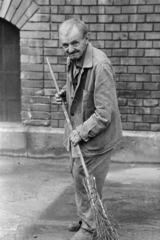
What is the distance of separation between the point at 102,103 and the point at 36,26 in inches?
124

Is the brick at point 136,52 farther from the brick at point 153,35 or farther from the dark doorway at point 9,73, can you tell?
the dark doorway at point 9,73

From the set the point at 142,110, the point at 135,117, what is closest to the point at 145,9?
the point at 142,110

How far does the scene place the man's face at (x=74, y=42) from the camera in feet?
11.3

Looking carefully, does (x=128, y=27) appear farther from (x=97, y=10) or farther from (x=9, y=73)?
(x=9, y=73)

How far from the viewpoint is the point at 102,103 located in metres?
3.53

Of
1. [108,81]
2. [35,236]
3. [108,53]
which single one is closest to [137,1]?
[108,53]

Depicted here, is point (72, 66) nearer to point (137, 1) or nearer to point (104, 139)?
point (104, 139)

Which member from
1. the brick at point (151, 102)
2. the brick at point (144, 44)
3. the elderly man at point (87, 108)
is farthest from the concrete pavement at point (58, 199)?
the brick at point (144, 44)

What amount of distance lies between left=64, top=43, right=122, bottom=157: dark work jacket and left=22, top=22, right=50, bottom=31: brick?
2.69m

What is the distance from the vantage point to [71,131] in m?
3.76

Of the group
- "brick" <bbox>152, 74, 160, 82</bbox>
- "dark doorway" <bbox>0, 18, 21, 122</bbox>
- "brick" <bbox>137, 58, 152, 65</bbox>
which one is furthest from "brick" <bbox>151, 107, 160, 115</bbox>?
"dark doorway" <bbox>0, 18, 21, 122</bbox>

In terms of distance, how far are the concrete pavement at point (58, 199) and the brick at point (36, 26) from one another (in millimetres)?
1912

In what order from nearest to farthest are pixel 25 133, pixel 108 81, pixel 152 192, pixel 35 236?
pixel 108 81
pixel 35 236
pixel 152 192
pixel 25 133

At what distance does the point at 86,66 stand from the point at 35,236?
5.44 feet
